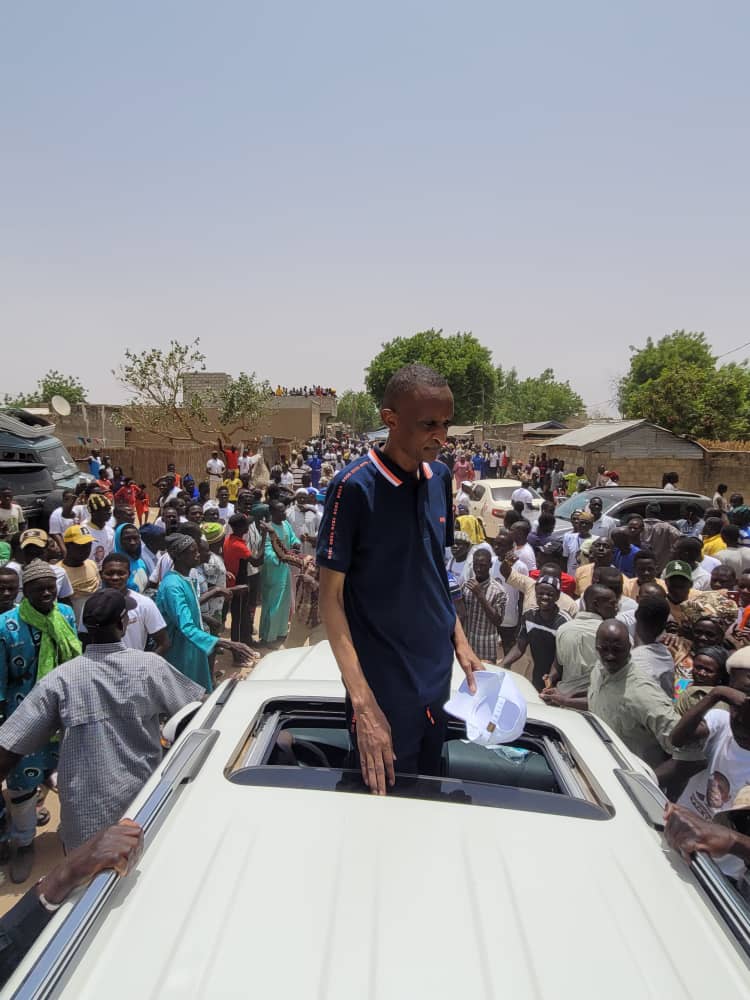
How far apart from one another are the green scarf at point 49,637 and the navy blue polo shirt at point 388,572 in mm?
2273

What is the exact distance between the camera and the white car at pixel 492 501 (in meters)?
13.0

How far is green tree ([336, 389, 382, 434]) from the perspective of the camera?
8732 centimetres

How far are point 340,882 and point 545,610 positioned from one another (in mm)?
3736

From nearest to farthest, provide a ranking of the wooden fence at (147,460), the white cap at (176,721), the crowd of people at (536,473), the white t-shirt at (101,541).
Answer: the white cap at (176,721)
the white t-shirt at (101,541)
the crowd of people at (536,473)
the wooden fence at (147,460)

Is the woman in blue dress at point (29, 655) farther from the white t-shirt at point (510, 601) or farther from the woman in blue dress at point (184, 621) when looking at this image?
the white t-shirt at point (510, 601)

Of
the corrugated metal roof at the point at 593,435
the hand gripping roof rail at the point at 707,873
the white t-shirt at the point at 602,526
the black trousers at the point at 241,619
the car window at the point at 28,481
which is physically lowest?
the black trousers at the point at 241,619

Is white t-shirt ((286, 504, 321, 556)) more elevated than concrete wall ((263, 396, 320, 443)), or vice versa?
concrete wall ((263, 396, 320, 443))

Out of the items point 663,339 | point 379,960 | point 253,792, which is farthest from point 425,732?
point 663,339

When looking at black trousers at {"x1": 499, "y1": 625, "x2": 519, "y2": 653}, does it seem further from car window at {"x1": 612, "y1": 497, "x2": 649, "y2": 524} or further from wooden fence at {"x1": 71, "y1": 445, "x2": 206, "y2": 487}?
wooden fence at {"x1": 71, "y1": 445, "x2": 206, "y2": 487}

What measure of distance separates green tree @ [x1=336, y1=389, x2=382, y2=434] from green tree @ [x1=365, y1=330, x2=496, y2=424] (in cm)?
2901

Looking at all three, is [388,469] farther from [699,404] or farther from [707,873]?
[699,404]

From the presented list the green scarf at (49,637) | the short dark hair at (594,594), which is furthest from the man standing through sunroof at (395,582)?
the short dark hair at (594,594)

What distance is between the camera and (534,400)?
95250mm

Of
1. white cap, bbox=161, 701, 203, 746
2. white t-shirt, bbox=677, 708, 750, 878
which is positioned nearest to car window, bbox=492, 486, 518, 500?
white t-shirt, bbox=677, 708, 750, 878
